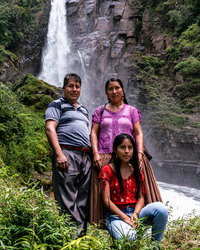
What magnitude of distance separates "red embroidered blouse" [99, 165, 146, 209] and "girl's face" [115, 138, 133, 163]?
0.55 ft

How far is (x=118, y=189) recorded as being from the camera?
1.71 meters

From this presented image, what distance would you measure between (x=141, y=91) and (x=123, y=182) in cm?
1839

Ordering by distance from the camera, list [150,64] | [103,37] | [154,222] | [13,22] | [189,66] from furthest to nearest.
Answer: [103,37]
[150,64]
[13,22]
[189,66]
[154,222]

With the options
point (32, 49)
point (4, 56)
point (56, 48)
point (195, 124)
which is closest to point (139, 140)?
point (195, 124)

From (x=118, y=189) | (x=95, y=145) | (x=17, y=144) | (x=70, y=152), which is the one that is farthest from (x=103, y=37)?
(x=118, y=189)

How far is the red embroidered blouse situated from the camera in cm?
169

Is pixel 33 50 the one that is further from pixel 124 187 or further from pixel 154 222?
pixel 154 222

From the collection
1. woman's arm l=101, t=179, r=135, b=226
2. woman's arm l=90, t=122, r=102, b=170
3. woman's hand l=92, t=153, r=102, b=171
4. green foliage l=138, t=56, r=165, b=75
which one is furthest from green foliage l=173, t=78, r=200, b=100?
woman's arm l=101, t=179, r=135, b=226

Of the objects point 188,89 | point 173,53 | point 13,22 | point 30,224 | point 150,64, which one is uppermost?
point 13,22

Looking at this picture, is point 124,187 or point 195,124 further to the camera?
point 195,124

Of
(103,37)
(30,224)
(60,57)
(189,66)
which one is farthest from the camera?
(103,37)

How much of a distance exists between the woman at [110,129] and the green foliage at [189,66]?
52.9 ft

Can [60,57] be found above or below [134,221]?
above

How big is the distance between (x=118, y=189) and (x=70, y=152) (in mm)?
596
